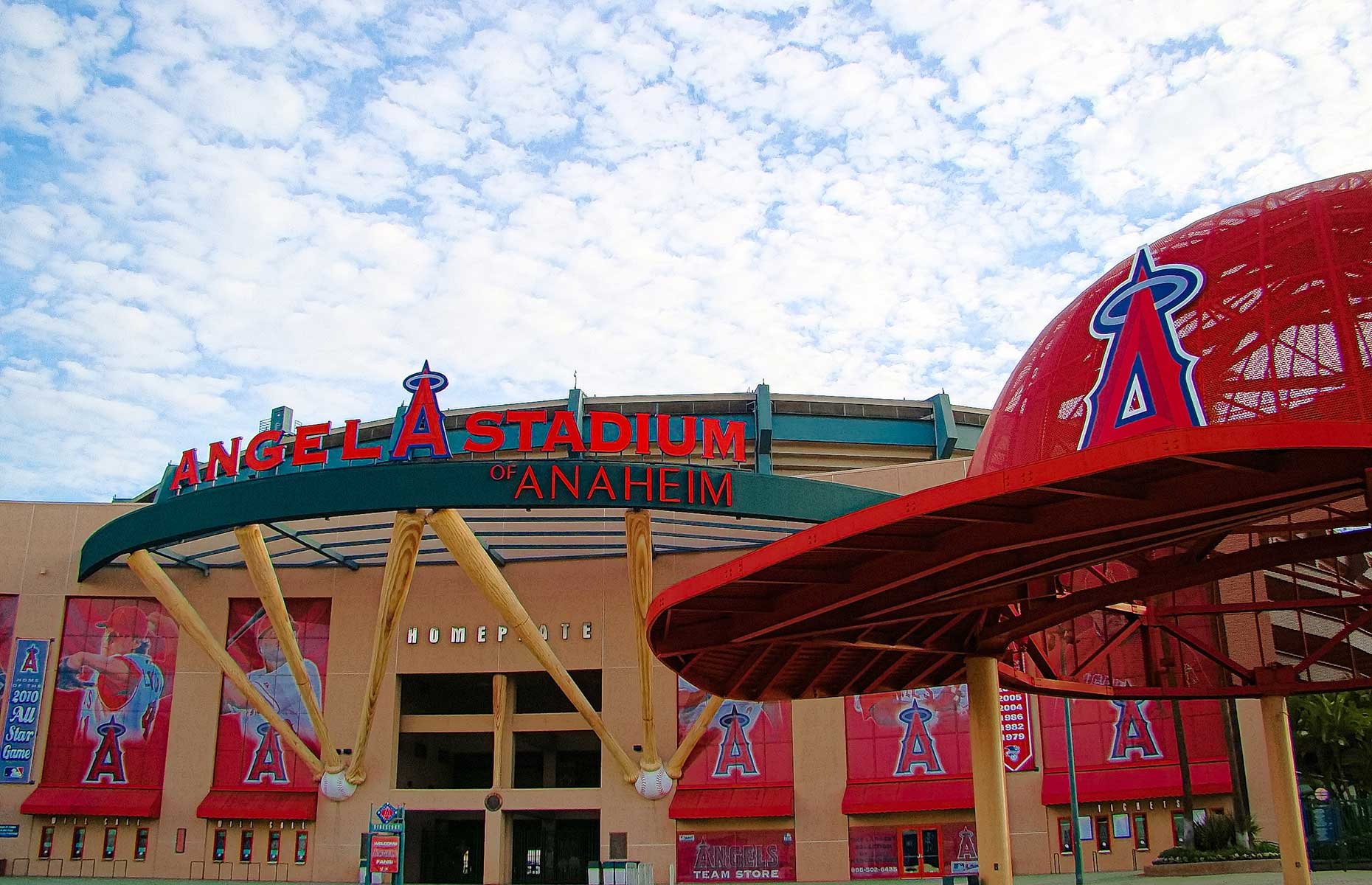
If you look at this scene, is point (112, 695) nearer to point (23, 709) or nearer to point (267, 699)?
point (23, 709)

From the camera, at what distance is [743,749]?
163 feet

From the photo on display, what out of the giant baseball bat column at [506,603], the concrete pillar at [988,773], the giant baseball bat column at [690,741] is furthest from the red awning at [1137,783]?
the concrete pillar at [988,773]

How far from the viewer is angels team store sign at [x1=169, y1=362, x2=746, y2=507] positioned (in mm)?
41375

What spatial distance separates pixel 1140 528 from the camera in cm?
1652

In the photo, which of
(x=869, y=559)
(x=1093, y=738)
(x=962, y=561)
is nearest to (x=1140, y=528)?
(x=962, y=561)

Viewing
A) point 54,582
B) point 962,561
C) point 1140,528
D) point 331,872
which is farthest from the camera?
point 54,582

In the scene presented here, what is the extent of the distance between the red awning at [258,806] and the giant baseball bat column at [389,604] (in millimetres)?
2407

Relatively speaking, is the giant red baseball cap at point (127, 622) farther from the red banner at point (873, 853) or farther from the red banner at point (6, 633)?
the red banner at point (873, 853)

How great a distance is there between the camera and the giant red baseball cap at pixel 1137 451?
14.4 metres

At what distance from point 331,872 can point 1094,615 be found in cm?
3507

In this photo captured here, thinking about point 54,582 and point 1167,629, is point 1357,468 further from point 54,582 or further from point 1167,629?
point 54,582

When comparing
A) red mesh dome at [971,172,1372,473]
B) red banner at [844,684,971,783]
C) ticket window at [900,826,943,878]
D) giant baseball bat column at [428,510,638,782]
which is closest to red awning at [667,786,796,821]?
giant baseball bat column at [428,510,638,782]

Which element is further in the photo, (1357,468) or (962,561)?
(962,561)

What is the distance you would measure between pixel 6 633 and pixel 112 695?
216 inches
